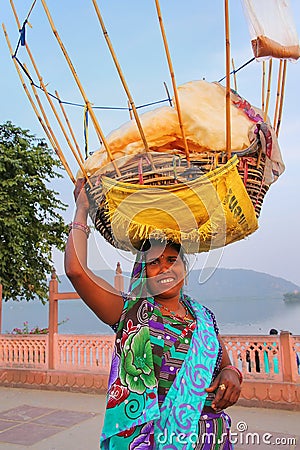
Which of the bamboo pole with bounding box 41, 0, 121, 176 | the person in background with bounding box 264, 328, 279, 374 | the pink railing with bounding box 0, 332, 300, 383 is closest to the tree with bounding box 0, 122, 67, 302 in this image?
the pink railing with bounding box 0, 332, 300, 383

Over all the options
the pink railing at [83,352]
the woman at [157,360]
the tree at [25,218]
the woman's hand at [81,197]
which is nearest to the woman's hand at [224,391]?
the woman at [157,360]

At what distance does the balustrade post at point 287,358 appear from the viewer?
545 cm

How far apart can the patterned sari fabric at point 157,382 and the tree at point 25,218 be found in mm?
9189

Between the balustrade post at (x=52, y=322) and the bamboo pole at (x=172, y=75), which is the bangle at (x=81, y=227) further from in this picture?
the balustrade post at (x=52, y=322)

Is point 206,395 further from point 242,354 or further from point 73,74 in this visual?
point 242,354

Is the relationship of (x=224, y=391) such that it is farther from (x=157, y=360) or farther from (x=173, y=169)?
(x=173, y=169)

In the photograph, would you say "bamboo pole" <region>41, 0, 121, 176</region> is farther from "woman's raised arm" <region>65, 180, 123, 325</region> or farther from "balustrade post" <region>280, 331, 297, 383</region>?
"balustrade post" <region>280, 331, 297, 383</region>

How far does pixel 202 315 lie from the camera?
68.7 inches

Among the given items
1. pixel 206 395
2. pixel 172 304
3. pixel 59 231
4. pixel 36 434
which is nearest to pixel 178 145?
pixel 172 304

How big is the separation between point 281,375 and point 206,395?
14.7 feet

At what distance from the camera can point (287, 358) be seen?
552cm

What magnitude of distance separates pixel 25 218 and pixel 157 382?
9916 mm

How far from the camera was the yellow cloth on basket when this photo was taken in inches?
52.8

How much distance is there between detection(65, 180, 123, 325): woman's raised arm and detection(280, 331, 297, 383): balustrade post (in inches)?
180
